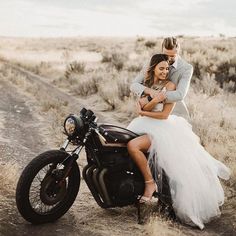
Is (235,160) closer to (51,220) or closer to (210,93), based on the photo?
(51,220)

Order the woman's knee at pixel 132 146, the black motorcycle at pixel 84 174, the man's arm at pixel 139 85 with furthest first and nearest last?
the man's arm at pixel 139 85
the woman's knee at pixel 132 146
the black motorcycle at pixel 84 174

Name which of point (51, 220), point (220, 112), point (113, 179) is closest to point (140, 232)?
point (113, 179)

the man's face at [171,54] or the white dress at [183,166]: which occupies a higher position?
the man's face at [171,54]

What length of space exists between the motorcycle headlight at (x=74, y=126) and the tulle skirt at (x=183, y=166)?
2.41 ft

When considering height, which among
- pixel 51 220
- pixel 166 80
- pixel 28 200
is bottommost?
pixel 51 220

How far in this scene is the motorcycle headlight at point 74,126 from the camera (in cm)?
442

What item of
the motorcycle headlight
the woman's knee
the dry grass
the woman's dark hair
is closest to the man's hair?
the woman's dark hair

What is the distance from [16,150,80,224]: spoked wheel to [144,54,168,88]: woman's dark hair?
3.92 feet

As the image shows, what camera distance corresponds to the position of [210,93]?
568 inches

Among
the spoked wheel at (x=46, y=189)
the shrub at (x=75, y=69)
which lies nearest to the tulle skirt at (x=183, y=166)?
the spoked wheel at (x=46, y=189)

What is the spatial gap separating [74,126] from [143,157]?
799 mm

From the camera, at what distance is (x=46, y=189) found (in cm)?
450

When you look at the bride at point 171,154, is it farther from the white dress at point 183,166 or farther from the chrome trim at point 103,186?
the chrome trim at point 103,186

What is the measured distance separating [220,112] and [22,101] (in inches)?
210
